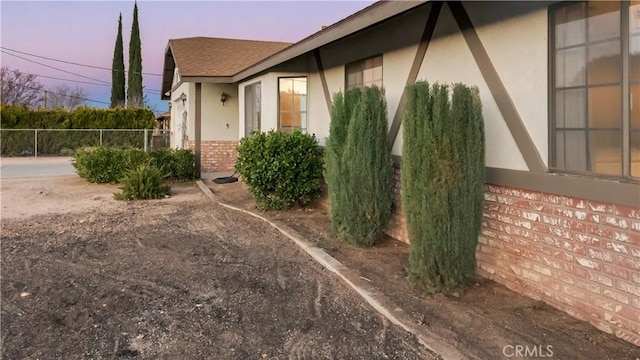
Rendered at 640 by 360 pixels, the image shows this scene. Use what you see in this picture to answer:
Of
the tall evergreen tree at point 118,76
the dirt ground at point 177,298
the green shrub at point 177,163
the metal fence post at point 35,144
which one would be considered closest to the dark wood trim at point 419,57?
the dirt ground at point 177,298

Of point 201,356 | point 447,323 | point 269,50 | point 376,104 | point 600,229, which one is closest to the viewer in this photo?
point 201,356

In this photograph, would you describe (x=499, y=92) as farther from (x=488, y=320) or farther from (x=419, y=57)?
(x=488, y=320)

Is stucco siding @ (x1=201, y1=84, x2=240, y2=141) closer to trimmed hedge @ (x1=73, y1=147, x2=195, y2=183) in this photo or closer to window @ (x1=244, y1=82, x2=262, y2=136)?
trimmed hedge @ (x1=73, y1=147, x2=195, y2=183)

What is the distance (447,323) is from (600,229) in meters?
1.40

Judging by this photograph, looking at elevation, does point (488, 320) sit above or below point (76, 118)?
below

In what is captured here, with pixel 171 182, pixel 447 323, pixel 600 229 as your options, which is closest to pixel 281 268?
pixel 447 323

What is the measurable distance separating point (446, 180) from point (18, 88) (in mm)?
50165

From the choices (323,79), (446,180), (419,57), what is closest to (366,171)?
(419,57)

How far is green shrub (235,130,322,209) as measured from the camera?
8195 millimetres

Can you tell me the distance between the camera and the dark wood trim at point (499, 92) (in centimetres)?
414

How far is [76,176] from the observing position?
15695 mm

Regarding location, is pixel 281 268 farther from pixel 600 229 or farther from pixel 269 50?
pixel 269 50

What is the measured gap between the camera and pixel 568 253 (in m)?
3.79

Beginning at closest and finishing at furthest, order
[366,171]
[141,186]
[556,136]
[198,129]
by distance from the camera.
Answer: [556,136] < [366,171] < [141,186] < [198,129]
